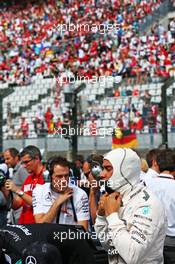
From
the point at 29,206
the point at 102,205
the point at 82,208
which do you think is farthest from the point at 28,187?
the point at 102,205

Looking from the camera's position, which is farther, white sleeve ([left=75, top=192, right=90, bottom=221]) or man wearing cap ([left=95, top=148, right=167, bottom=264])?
white sleeve ([left=75, top=192, right=90, bottom=221])

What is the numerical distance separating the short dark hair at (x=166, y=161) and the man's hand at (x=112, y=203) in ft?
5.89

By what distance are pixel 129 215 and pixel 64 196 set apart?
1476 millimetres

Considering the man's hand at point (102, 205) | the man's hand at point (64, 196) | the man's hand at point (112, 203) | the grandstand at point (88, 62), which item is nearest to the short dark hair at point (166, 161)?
the man's hand at point (64, 196)

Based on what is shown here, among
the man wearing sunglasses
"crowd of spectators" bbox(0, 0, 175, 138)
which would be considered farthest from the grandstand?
the man wearing sunglasses

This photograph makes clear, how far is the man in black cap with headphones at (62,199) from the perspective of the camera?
448 cm

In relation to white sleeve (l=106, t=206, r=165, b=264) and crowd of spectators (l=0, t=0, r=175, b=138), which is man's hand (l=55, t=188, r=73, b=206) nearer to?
white sleeve (l=106, t=206, r=165, b=264)

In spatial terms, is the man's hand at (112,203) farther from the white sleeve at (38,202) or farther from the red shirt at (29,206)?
the red shirt at (29,206)

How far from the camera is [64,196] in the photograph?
442 centimetres

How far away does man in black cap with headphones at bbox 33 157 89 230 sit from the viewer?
14.7ft

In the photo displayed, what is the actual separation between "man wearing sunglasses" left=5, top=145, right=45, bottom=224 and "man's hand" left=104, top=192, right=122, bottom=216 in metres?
2.30

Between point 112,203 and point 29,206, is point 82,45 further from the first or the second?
point 112,203

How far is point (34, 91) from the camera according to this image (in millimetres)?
14320

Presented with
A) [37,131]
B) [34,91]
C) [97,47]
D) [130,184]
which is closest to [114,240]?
[130,184]
